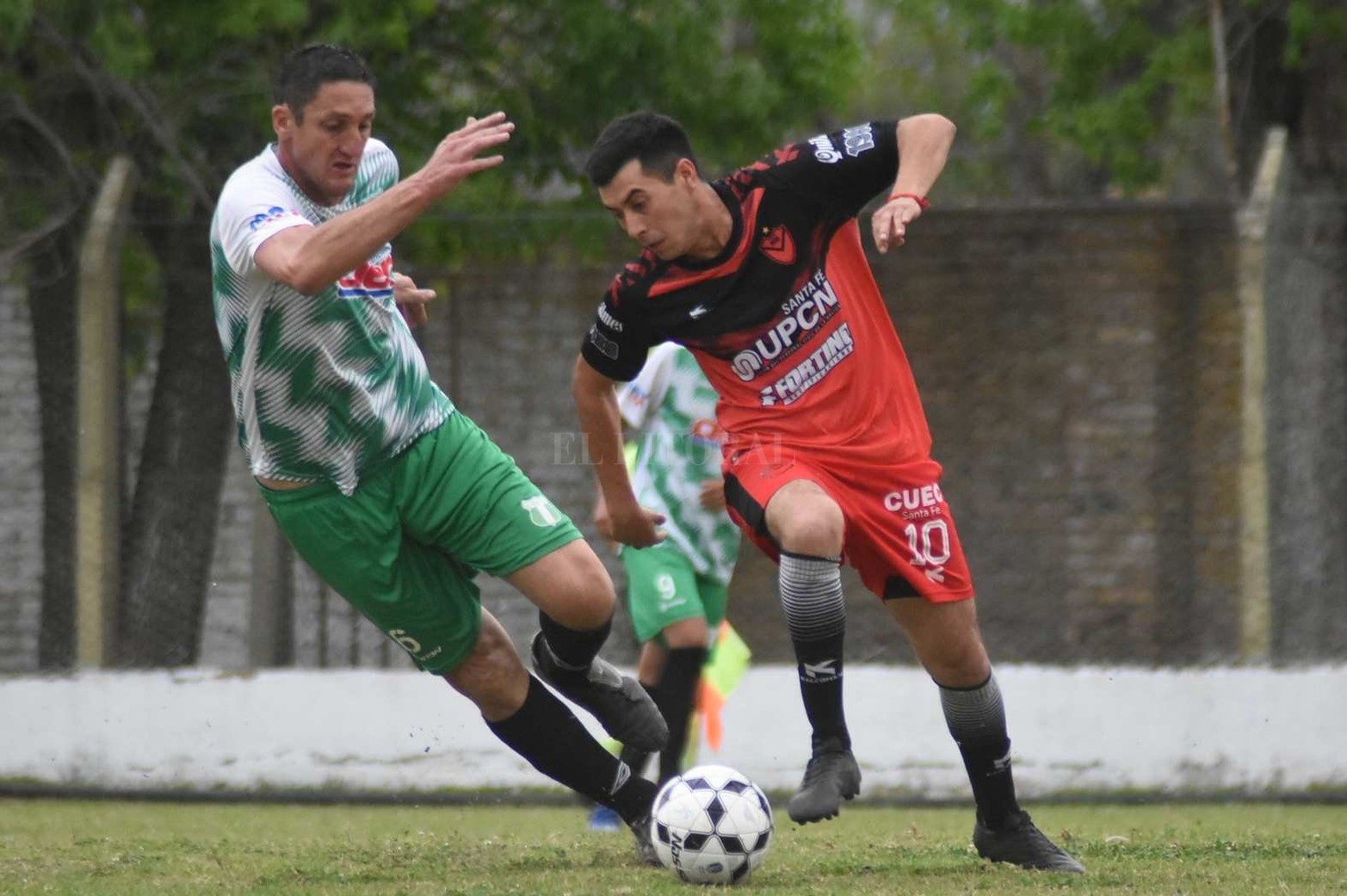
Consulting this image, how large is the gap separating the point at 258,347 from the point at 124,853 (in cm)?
190

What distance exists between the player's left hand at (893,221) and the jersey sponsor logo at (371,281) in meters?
1.41

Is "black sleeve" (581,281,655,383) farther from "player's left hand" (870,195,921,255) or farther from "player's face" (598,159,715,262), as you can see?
"player's left hand" (870,195,921,255)

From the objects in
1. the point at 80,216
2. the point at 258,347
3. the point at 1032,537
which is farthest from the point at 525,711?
the point at 80,216

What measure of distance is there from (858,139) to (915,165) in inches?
10.0

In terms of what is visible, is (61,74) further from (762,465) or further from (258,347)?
(762,465)

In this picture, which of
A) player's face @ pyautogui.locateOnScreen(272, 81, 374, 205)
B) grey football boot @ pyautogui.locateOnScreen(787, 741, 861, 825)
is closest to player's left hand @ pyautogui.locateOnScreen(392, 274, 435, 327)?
player's face @ pyautogui.locateOnScreen(272, 81, 374, 205)

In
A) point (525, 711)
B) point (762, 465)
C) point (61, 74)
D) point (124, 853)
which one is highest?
point (61, 74)

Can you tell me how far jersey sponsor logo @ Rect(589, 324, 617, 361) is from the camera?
5.38m


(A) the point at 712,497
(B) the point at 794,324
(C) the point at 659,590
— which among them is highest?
(B) the point at 794,324

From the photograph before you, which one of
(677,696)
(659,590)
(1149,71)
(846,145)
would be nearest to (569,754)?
(677,696)

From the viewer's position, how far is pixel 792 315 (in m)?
5.25

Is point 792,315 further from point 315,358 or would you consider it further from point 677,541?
point 677,541

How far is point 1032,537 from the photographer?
9.00 m

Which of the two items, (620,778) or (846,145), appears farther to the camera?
(620,778)
